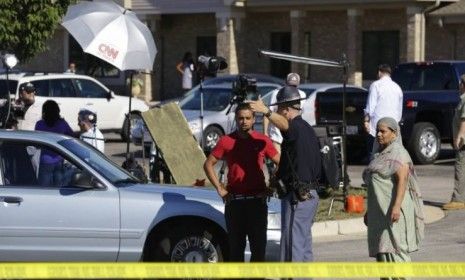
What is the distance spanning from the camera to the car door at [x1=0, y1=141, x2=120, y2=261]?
10695 mm

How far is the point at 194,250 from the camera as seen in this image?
11.0m

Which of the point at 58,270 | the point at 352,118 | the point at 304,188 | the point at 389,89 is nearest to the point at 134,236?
the point at 304,188

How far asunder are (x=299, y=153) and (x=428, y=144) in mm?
13156

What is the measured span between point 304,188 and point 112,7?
21.6 feet

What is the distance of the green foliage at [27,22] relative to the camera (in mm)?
18484

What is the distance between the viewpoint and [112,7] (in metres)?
15.8

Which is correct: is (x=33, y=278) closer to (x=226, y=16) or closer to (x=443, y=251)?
(x=443, y=251)

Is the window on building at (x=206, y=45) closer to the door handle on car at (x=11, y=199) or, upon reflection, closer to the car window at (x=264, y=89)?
the car window at (x=264, y=89)

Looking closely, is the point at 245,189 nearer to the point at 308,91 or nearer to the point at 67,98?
the point at 308,91

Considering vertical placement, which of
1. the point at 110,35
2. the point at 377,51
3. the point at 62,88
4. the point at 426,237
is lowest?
the point at 426,237

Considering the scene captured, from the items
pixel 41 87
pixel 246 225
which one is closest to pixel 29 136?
pixel 246 225

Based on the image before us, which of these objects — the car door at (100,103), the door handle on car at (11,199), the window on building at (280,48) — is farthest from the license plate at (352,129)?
the window on building at (280,48)

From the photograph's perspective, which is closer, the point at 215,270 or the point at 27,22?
the point at 215,270

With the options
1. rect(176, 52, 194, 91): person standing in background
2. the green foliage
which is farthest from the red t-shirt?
rect(176, 52, 194, 91): person standing in background
